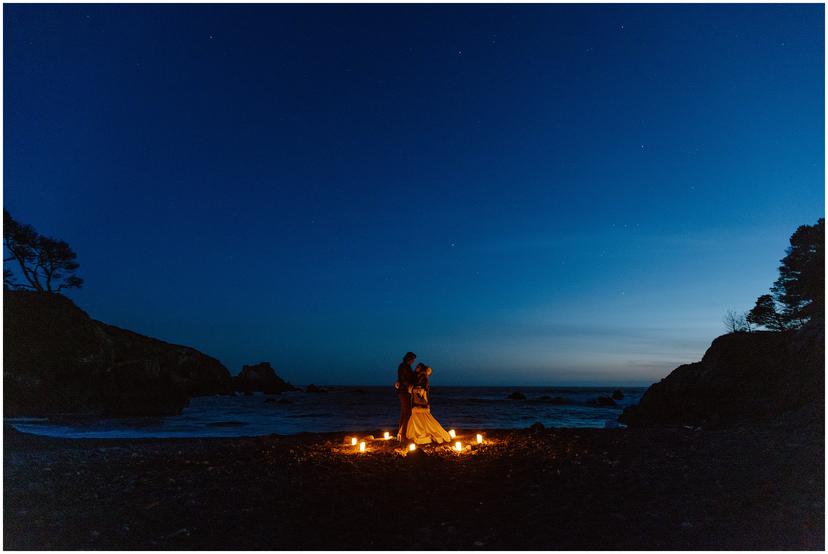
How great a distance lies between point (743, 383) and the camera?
28.2 meters

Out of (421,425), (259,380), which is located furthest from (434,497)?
(259,380)

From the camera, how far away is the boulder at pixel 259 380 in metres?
115

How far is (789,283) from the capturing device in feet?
141

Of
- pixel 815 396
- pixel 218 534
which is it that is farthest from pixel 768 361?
pixel 218 534

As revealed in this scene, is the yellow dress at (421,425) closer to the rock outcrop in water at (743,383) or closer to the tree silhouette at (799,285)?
the rock outcrop in water at (743,383)

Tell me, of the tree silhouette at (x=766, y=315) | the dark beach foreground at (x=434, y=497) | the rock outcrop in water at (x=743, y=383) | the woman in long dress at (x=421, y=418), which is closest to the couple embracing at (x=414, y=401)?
the woman in long dress at (x=421, y=418)

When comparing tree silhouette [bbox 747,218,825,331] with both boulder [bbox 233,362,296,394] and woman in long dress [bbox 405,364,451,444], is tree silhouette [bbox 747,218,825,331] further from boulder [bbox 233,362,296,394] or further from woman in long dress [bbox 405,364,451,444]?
boulder [bbox 233,362,296,394]

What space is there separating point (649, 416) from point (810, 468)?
71.1 ft

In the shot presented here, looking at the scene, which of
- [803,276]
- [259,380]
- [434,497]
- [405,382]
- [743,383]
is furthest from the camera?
[259,380]

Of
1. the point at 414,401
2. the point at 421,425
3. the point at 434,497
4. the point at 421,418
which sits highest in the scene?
the point at 414,401

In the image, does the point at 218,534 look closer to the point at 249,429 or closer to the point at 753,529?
the point at 753,529

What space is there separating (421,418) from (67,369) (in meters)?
37.3

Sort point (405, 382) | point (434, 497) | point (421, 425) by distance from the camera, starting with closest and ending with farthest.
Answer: point (434, 497)
point (405, 382)
point (421, 425)

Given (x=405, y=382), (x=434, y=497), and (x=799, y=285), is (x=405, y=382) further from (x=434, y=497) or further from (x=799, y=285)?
(x=799, y=285)
